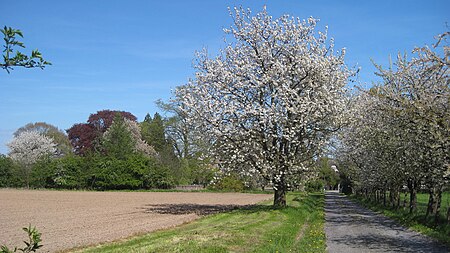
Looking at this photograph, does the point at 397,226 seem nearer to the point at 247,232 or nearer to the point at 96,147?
the point at 247,232

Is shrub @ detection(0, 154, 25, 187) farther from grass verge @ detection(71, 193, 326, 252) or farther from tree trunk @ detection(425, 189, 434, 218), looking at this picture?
tree trunk @ detection(425, 189, 434, 218)

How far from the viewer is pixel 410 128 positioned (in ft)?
67.1

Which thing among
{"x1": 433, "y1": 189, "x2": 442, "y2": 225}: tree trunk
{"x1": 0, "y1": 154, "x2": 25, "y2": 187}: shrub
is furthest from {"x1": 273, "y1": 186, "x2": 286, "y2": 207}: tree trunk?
{"x1": 0, "y1": 154, "x2": 25, "y2": 187}: shrub

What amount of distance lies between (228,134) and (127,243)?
1213cm

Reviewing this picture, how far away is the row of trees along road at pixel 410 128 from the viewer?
15.5 metres

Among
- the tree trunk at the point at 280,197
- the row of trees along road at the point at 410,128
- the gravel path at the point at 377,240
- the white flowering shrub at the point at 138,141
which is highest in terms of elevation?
the white flowering shrub at the point at 138,141

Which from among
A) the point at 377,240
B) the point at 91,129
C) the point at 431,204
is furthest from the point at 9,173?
the point at 377,240

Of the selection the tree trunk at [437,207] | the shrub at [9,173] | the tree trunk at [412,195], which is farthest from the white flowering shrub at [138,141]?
the tree trunk at [437,207]

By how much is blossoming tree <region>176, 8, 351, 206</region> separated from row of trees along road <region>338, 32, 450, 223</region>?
2693 millimetres

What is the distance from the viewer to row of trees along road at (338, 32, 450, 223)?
1550 cm

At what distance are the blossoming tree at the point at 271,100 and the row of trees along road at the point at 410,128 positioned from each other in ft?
8.83

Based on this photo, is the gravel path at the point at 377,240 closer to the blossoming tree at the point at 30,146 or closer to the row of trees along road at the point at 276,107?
the row of trees along road at the point at 276,107

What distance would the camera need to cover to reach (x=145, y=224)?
970 inches

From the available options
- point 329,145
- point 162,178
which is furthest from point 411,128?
point 162,178
